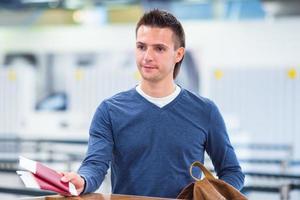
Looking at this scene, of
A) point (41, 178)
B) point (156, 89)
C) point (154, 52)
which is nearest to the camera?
point (41, 178)

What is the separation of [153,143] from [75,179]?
1.20ft

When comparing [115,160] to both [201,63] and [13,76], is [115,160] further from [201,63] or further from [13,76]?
[13,76]

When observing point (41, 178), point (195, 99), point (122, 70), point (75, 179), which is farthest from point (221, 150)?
point (122, 70)

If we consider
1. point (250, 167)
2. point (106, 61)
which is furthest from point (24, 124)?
point (250, 167)

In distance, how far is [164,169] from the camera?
2.24 m

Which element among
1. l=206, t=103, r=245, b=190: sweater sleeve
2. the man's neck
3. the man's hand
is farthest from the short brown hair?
the man's hand

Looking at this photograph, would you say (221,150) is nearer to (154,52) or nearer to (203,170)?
(203,170)

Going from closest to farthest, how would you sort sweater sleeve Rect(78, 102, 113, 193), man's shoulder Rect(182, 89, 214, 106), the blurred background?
sweater sleeve Rect(78, 102, 113, 193), man's shoulder Rect(182, 89, 214, 106), the blurred background

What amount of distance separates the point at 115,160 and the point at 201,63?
568 centimetres

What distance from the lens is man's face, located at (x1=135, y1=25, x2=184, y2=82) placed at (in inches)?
86.7

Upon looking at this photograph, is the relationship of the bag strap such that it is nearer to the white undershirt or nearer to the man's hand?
the white undershirt

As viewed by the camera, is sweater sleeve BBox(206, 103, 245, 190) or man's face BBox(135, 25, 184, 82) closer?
man's face BBox(135, 25, 184, 82)

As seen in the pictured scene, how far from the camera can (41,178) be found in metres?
1.92

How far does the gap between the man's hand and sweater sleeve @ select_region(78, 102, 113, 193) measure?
3 centimetres
